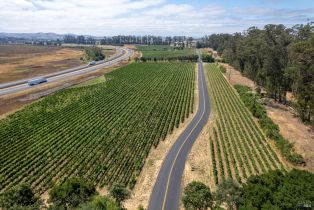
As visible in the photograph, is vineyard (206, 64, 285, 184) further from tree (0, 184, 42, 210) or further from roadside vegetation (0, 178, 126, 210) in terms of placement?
tree (0, 184, 42, 210)

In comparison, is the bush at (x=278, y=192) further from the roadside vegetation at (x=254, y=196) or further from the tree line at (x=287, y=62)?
the tree line at (x=287, y=62)

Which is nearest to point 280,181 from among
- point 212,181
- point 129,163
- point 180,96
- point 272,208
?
point 272,208

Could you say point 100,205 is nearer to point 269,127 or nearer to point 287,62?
point 269,127

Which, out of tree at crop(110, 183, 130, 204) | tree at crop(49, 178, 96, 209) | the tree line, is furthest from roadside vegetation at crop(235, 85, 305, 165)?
tree at crop(49, 178, 96, 209)

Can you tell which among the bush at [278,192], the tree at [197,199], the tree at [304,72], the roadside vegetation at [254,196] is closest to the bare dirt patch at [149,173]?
the tree at [197,199]

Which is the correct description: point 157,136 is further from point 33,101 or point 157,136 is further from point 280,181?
point 33,101
